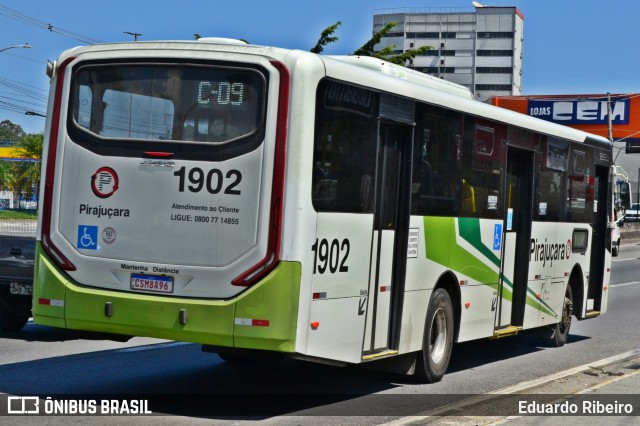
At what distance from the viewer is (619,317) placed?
21641mm

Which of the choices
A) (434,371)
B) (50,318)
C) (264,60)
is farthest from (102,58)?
(434,371)

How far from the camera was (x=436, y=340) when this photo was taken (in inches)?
489

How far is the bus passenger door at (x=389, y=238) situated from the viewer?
10.7 m

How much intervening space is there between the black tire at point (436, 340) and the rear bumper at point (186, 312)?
309 centimetres

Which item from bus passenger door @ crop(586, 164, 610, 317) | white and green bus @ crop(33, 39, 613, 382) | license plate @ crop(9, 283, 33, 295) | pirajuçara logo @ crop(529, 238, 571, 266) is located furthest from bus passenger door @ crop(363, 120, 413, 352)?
bus passenger door @ crop(586, 164, 610, 317)

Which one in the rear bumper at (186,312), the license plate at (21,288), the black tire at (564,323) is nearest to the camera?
the rear bumper at (186,312)

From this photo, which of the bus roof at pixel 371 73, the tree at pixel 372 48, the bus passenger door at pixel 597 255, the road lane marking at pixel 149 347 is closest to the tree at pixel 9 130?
the tree at pixel 372 48

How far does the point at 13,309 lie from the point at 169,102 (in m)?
5.87

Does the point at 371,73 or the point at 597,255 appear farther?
the point at 597,255

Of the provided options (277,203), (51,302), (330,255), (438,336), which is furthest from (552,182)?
(51,302)

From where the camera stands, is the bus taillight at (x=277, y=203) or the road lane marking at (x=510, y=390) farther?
the road lane marking at (x=510, y=390)

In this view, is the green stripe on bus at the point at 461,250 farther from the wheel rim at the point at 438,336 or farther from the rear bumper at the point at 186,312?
the rear bumper at the point at 186,312

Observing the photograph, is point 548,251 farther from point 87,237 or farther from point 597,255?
point 87,237

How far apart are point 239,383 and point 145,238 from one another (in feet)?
8.10
